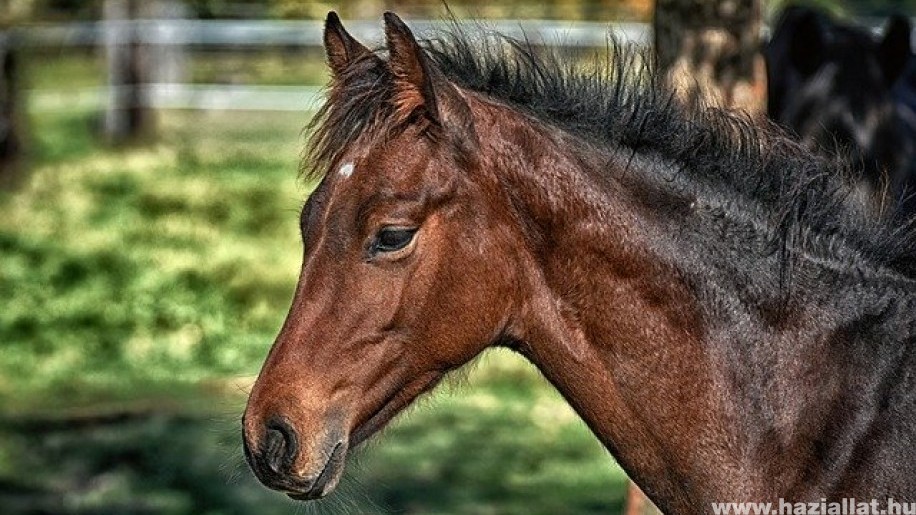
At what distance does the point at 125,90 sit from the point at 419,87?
1535cm

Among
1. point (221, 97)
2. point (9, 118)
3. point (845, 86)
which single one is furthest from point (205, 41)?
point (845, 86)

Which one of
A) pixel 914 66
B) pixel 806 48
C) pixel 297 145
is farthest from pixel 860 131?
pixel 297 145

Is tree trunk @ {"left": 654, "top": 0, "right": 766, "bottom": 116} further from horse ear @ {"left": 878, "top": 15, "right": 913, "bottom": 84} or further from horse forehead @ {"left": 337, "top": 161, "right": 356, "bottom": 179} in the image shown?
horse forehead @ {"left": 337, "top": 161, "right": 356, "bottom": 179}

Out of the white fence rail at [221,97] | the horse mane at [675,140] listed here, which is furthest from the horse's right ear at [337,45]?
the white fence rail at [221,97]

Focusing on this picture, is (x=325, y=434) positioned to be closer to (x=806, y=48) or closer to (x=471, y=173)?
(x=471, y=173)

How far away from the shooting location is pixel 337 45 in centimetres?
353

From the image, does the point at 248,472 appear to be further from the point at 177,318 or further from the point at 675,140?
the point at 675,140

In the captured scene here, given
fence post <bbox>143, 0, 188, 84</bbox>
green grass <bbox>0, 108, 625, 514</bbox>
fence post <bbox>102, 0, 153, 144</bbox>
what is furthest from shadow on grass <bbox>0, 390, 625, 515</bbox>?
fence post <bbox>143, 0, 188, 84</bbox>

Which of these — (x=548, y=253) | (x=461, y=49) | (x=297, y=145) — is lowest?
(x=297, y=145)

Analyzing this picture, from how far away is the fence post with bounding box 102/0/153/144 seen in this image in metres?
17.7

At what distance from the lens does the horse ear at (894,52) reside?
8.06 metres

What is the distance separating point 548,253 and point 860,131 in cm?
444

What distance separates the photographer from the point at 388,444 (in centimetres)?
849

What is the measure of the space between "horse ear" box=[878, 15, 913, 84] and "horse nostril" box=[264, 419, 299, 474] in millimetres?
5802
